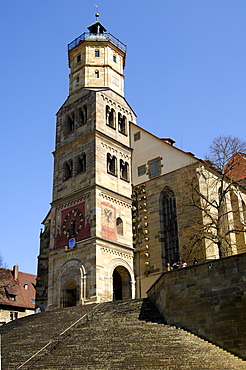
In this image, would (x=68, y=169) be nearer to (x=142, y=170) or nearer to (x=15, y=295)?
(x=142, y=170)

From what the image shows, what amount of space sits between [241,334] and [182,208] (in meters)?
13.9

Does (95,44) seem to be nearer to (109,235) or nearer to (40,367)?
(109,235)

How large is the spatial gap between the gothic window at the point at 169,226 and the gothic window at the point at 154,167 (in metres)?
1.59

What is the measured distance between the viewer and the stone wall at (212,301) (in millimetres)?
19578

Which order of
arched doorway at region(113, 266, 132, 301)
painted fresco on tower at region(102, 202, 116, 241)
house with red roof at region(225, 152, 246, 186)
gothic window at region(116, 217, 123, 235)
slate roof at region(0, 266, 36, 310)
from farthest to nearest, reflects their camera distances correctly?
slate roof at region(0, 266, 36, 310), gothic window at region(116, 217, 123, 235), arched doorway at region(113, 266, 132, 301), painted fresco on tower at region(102, 202, 116, 241), house with red roof at region(225, 152, 246, 186)

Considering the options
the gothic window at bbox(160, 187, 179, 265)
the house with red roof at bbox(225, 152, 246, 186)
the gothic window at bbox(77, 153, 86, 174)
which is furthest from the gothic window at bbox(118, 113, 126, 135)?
the house with red roof at bbox(225, 152, 246, 186)

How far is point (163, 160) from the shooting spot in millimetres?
35312

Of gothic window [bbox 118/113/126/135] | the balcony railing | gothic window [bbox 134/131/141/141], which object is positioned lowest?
gothic window [bbox 134/131/141/141]

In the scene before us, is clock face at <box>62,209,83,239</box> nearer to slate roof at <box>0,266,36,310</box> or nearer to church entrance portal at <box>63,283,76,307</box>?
church entrance portal at <box>63,283,76,307</box>

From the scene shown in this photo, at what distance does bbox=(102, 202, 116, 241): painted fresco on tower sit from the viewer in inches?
1303

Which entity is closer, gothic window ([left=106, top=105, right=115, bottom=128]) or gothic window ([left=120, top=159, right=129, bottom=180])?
gothic window ([left=120, top=159, right=129, bottom=180])

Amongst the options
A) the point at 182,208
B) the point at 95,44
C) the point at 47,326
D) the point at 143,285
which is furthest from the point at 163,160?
the point at 47,326

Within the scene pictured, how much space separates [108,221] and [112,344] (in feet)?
48.3

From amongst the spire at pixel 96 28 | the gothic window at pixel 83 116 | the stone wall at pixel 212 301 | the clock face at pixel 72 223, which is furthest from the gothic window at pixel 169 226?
the spire at pixel 96 28
